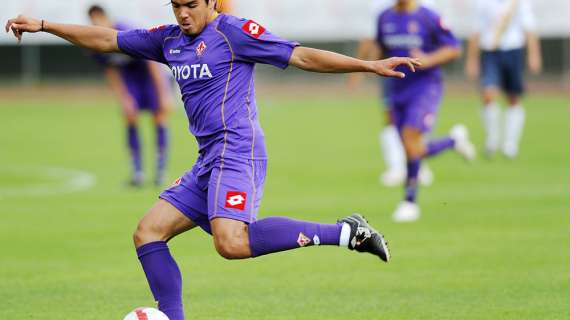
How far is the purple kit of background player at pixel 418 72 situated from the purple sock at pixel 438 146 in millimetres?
303

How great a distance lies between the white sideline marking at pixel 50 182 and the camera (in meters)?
17.2

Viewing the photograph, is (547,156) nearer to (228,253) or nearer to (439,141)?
(439,141)

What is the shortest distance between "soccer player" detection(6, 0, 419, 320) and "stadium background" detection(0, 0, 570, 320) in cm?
93

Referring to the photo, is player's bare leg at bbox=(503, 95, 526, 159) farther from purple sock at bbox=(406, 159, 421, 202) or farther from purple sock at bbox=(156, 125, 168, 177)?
purple sock at bbox=(406, 159, 421, 202)

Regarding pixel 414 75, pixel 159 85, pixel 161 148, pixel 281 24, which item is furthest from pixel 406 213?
pixel 281 24

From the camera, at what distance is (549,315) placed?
8.32 m

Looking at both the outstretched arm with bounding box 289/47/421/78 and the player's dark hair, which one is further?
the player's dark hair

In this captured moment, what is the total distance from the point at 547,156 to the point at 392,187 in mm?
4706

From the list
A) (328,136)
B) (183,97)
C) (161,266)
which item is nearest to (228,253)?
(161,266)

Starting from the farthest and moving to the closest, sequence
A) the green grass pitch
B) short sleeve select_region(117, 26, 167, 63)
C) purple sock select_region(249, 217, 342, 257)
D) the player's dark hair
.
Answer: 1. the player's dark hair
2. the green grass pitch
3. short sleeve select_region(117, 26, 167, 63)
4. purple sock select_region(249, 217, 342, 257)

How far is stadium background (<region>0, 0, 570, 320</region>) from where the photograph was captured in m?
9.03

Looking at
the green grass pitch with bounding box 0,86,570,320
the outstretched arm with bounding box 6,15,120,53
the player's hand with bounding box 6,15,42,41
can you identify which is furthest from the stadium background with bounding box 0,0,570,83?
the player's hand with bounding box 6,15,42,41

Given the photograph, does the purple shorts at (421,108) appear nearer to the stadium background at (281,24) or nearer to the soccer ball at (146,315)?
the soccer ball at (146,315)

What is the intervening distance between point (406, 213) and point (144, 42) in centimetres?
606
